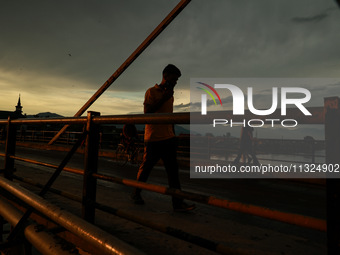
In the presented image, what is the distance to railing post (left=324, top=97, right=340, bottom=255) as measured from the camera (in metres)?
0.94

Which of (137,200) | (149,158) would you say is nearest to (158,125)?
(149,158)

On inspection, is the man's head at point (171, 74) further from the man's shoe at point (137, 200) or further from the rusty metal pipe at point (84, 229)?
the rusty metal pipe at point (84, 229)

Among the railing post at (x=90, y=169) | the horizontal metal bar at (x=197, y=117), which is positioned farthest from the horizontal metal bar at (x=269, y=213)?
the railing post at (x=90, y=169)

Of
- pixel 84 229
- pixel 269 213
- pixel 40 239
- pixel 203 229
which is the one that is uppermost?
pixel 269 213

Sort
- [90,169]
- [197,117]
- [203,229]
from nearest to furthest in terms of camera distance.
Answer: [197,117], [90,169], [203,229]

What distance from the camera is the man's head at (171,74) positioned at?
3.34 m

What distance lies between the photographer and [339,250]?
94 centimetres

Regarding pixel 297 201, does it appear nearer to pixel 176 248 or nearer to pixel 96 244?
pixel 176 248

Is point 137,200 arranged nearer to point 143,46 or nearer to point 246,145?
point 246,145

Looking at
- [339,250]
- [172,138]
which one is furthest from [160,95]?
[339,250]

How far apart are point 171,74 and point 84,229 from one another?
89.5 inches

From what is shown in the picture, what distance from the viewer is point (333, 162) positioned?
3.12 feet

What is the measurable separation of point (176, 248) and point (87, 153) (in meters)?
1.15

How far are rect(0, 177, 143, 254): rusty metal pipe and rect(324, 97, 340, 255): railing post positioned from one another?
85 cm
